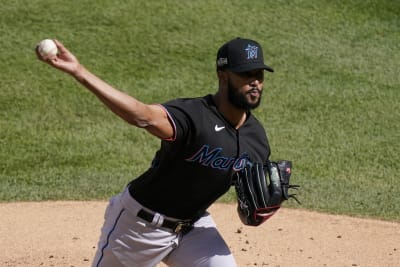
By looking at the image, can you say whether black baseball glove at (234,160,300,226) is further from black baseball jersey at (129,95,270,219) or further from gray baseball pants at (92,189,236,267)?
gray baseball pants at (92,189,236,267)

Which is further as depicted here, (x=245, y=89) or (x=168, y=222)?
(x=168, y=222)

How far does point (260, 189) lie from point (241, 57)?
0.85m

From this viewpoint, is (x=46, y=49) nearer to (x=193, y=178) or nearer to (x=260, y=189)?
(x=193, y=178)

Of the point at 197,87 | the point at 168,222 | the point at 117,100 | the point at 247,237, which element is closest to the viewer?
the point at 117,100

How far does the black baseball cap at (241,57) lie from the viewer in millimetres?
5234

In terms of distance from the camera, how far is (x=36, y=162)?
400 inches

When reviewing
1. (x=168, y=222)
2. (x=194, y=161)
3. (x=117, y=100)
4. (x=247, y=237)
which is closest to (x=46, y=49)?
(x=117, y=100)

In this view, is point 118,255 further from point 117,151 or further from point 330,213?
point 117,151

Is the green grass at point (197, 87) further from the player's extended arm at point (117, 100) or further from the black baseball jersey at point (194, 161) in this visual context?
the player's extended arm at point (117, 100)

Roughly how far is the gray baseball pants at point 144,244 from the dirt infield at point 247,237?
6.69 feet

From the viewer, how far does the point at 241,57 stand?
526cm

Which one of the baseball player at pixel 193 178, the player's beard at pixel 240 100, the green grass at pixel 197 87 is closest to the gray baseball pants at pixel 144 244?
the baseball player at pixel 193 178

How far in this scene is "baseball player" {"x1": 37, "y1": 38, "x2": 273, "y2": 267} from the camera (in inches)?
204

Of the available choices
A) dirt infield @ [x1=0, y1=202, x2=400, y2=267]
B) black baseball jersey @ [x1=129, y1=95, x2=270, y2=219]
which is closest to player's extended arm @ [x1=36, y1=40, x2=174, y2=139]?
black baseball jersey @ [x1=129, y1=95, x2=270, y2=219]
